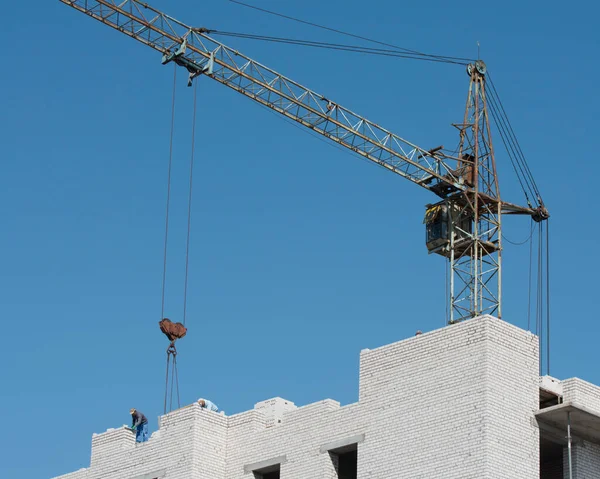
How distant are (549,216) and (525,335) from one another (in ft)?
84.7

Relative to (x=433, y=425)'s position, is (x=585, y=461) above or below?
below

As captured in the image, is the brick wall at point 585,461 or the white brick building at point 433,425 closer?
the white brick building at point 433,425

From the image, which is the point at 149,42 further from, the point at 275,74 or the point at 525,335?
the point at 525,335

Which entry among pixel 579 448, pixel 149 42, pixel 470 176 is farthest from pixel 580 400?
pixel 149 42

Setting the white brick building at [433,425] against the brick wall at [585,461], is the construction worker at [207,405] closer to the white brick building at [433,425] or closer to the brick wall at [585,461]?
the white brick building at [433,425]

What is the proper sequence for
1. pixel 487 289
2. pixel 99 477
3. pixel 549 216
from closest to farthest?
pixel 99 477
pixel 487 289
pixel 549 216

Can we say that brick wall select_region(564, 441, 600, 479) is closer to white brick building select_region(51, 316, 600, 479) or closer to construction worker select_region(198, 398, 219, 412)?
white brick building select_region(51, 316, 600, 479)

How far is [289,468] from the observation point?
4200 centimetres

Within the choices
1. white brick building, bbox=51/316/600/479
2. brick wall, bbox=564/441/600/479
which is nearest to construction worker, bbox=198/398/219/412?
white brick building, bbox=51/316/600/479

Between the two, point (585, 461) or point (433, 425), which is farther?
point (585, 461)

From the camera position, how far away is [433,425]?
38188 millimetres

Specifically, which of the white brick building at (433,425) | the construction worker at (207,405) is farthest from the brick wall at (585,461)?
the construction worker at (207,405)

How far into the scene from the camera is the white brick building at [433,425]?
37375 mm

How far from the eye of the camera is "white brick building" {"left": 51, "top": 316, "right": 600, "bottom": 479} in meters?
37.4
